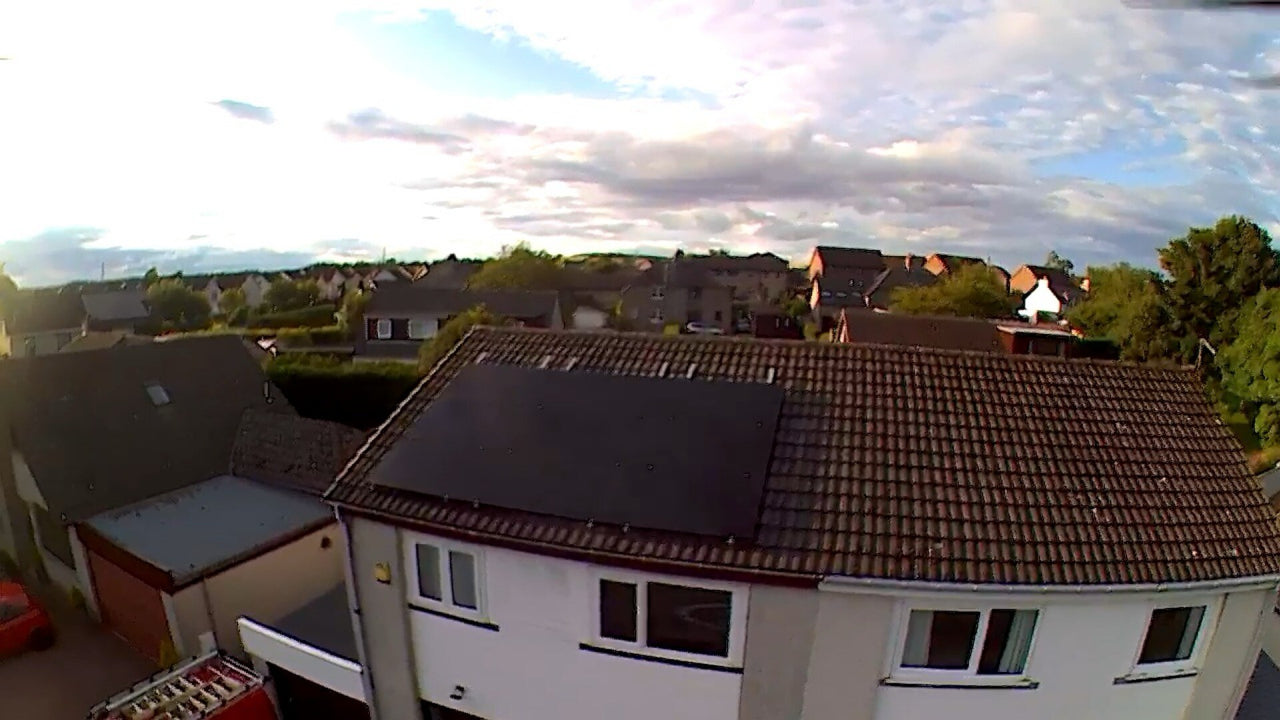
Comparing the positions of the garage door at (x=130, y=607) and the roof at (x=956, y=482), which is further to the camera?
the garage door at (x=130, y=607)

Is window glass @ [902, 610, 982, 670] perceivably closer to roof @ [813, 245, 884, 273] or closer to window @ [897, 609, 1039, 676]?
window @ [897, 609, 1039, 676]

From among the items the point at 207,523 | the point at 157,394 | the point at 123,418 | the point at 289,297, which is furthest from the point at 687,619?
the point at 289,297

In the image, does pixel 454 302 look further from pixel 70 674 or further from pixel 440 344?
pixel 70 674

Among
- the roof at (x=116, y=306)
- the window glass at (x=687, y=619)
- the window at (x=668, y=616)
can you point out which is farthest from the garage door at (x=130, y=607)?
the roof at (x=116, y=306)

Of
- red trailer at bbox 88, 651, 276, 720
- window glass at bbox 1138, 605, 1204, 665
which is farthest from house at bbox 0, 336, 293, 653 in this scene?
window glass at bbox 1138, 605, 1204, 665

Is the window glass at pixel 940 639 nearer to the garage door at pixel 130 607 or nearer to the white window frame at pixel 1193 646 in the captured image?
the white window frame at pixel 1193 646
